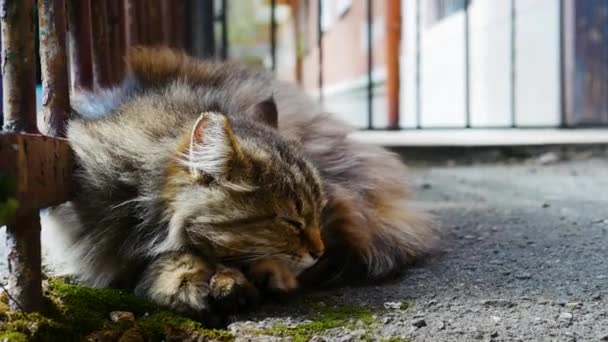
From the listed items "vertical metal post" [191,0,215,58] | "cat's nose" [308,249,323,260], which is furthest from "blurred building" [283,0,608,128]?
"cat's nose" [308,249,323,260]

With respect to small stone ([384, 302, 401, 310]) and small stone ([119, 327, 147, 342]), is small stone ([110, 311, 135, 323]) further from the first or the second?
small stone ([384, 302, 401, 310])

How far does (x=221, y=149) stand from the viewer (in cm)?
146

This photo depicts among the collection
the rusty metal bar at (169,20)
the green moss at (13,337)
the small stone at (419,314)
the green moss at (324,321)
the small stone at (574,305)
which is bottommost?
the green moss at (324,321)

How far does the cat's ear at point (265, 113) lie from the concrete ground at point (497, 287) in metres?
0.53

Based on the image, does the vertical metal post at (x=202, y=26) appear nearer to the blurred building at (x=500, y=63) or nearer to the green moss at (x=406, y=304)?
the blurred building at (x=500, y=63)

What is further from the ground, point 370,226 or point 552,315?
point 370,226

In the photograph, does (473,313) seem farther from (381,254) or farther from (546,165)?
(546,165)

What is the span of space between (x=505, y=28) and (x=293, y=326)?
5.12 metres

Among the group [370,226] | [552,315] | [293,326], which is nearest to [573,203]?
[370,226]

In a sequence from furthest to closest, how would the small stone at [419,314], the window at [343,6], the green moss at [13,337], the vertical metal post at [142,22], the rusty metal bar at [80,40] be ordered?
the window at [343,6] < the vertical metal post at [142,22] < the rusty metal bar at [80,40] < the small stone at [419,314] < the green moss at [13,337]

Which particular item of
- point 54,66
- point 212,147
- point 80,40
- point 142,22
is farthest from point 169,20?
point 212,147

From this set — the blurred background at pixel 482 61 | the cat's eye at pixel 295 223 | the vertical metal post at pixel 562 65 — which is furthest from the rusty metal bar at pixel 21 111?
the vertical metal post at pixel 562 65

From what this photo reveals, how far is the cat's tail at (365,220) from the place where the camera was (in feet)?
5.79

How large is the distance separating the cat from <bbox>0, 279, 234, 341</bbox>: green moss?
0.17ft
